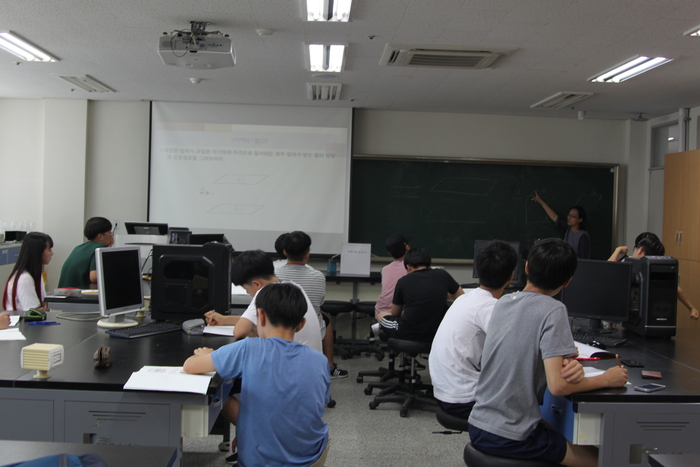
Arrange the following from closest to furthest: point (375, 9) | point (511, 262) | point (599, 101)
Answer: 1. point (511, 262)
2. point (375, 9)
3. point (599, 101)

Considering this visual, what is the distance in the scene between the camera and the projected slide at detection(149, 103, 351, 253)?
6.16 m

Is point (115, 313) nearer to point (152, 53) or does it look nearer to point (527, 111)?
point (152, 53)

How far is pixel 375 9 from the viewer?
3234 mm

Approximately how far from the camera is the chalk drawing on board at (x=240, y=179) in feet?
20.4

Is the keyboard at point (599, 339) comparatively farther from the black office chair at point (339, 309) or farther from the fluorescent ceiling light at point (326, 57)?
the black office chair at point (339, 309)

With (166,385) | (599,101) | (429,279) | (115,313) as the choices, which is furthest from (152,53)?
(599,101)

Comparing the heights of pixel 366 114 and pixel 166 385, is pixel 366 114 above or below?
above

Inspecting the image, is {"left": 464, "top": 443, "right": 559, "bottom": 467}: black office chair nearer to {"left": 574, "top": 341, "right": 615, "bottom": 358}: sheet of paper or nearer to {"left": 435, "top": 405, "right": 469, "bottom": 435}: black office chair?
{"left": 435, "top": 405, "right": 469, "bottom": 435}: black office chair

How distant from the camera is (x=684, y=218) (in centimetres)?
539

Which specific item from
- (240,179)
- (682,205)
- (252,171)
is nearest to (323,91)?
(252,171)

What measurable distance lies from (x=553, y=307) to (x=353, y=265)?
12.9 ft

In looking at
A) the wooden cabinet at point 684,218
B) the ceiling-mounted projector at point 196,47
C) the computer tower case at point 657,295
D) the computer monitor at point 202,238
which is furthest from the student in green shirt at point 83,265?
the wooden cabinet at point 684,218

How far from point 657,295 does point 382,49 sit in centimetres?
250

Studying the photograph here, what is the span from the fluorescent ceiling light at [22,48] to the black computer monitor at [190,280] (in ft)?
8.13
